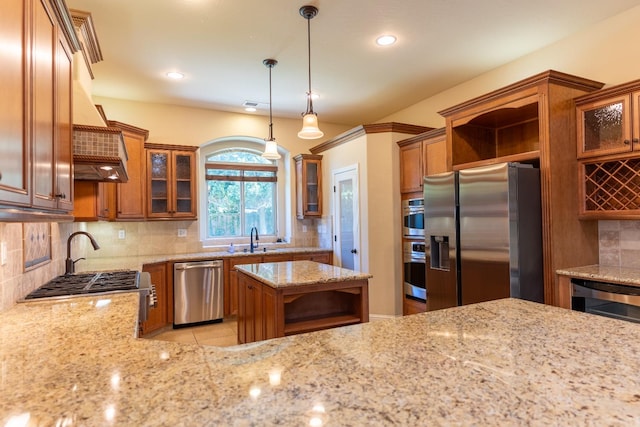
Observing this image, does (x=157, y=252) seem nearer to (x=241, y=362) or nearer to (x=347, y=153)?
(x=347, y=153)

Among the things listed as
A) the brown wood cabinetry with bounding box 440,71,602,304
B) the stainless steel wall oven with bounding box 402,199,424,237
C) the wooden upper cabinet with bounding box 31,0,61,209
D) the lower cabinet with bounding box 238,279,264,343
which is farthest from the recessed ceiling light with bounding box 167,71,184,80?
the brown wood cabinetry with bounding box 440,71,602,304

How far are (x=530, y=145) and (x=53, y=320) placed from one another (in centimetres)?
390

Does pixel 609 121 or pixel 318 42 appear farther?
pixel 318 42

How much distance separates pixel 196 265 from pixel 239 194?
156 centimetres

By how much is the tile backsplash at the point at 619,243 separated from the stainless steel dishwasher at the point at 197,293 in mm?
4020

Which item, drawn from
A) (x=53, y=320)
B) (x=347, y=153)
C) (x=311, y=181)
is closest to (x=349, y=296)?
(x=53, y=320)

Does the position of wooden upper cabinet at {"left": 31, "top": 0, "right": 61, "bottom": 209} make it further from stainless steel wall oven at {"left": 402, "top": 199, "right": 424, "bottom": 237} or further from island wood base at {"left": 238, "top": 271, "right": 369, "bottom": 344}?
stainless steel wall oven at {"left": 402, "top": 199, "right": 424, "bottom": 237}

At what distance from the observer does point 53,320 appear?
170cm

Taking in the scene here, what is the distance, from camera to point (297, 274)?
9.23ft

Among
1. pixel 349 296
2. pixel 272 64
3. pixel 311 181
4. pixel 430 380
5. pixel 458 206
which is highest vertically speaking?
pixel 272 64

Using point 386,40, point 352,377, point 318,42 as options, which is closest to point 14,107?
point 352,377

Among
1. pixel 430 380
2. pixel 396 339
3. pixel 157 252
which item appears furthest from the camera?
pixel 157 252

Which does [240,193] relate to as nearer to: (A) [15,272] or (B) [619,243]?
(A) [15,272]

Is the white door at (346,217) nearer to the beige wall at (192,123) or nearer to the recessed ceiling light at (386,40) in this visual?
the beige wall at (192,123)
